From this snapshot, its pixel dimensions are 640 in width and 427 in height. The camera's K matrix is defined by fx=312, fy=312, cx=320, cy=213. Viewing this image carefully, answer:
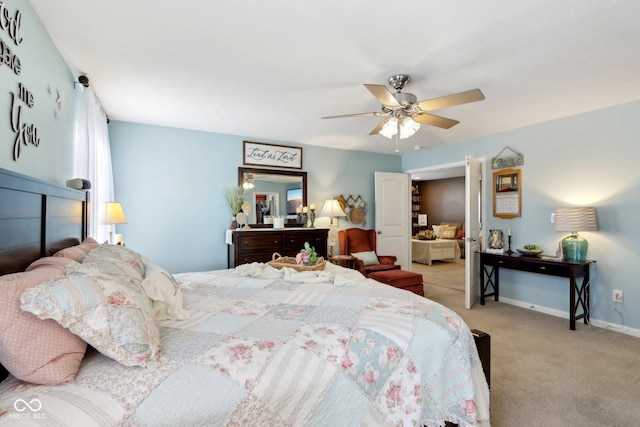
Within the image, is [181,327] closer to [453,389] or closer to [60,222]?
[60,222]

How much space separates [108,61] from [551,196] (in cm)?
473

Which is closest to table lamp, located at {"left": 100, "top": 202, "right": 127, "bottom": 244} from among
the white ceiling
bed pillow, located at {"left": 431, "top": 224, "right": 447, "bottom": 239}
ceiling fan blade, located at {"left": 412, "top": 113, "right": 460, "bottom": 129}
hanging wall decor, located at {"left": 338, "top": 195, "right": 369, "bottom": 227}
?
the white ceiling

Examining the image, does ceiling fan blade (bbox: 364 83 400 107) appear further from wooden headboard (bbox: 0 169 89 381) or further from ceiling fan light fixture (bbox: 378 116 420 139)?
wooden headboard (bbox: 0 169 89 381)

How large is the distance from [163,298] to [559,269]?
12.8ft

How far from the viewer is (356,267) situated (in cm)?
451

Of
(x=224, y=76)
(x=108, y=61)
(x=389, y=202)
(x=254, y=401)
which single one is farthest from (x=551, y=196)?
(x=108, y=61)

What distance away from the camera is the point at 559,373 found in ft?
7.89

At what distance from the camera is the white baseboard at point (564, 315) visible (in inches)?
126

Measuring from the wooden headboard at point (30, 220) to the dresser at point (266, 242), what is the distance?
1.99 metres

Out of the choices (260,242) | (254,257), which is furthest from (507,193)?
(254,257)

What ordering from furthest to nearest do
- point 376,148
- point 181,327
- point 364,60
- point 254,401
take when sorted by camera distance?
point 376,148
point 364,60
point 181,327
point 254,401

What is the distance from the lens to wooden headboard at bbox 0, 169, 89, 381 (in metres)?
1.19

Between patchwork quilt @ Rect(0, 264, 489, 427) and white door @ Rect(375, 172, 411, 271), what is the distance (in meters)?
3.63

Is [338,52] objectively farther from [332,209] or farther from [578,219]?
[578,219]
